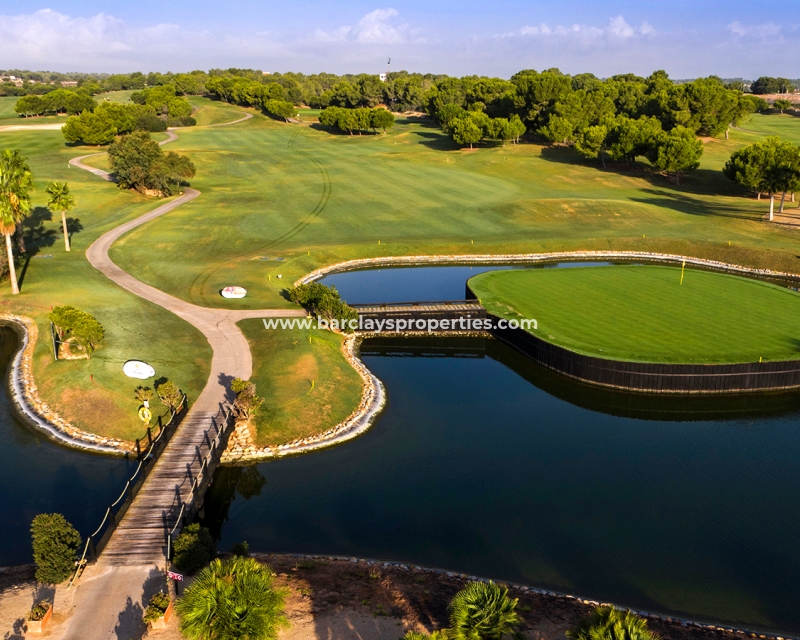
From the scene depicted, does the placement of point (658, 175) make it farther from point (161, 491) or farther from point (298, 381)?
point (161, 491)

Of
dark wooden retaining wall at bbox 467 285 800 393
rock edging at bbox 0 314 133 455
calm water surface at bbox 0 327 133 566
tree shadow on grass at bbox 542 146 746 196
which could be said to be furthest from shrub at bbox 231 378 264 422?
tree shadow on grass at bbox 542 146 746 196

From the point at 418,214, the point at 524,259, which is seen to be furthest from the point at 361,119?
the point at 524,259

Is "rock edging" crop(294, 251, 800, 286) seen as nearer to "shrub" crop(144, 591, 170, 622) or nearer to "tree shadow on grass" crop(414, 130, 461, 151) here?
"shrub" crop(144, 591, 170, 622)

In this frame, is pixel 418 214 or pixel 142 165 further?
pixel 142 165

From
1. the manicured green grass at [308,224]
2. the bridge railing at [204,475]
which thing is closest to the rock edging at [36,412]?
the manicured green grass at [308,224]

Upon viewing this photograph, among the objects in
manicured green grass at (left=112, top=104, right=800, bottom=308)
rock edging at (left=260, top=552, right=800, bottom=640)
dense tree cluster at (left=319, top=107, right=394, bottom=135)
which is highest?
dense tree cluster at (left=319, top=107, right=394, bottom=135)
